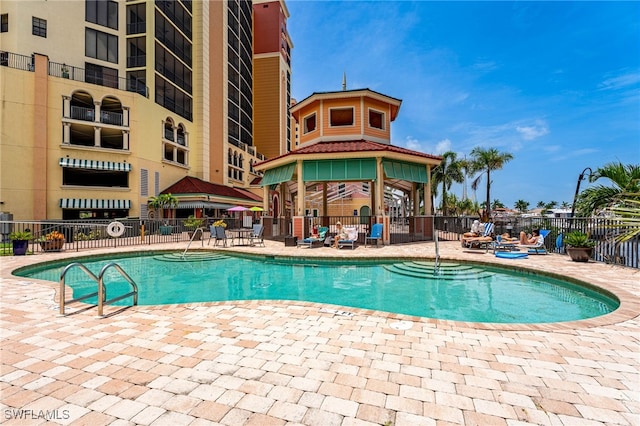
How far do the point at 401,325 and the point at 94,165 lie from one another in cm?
2635

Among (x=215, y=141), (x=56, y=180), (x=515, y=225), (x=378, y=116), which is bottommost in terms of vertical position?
(x=515, y=225)

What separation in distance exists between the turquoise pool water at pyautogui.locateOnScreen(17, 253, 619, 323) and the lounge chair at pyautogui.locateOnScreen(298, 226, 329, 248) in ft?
8.28

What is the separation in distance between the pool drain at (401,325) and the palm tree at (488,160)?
32.7m

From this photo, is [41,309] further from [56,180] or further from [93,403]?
[56,180]

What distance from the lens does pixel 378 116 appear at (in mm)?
18922

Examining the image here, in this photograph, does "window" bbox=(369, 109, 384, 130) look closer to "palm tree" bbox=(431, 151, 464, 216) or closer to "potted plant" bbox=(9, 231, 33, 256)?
"potted plant" bbox=(9, 231, 33, 256)

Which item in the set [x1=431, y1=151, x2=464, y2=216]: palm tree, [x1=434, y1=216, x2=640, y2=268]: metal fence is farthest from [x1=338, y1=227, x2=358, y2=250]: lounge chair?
[x1=431, y1=151, x2=464, y2=216]: palm tree

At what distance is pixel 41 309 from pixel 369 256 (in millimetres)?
9075

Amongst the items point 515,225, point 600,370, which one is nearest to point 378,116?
point 515,225

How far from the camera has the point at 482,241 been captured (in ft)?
40.5

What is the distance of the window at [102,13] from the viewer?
79.8ft

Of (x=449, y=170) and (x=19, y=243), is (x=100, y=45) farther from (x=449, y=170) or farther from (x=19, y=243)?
(x=449, y=170)

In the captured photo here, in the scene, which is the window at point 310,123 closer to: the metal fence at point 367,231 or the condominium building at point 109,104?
the metal fence at point 367,231

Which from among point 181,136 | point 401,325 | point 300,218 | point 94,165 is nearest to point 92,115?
point 94,165
